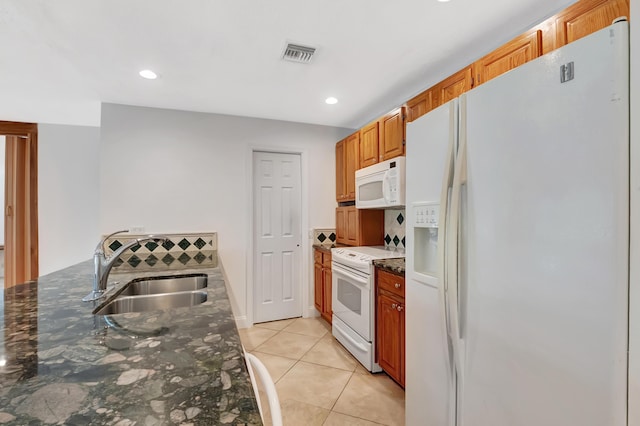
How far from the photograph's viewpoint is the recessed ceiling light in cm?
224

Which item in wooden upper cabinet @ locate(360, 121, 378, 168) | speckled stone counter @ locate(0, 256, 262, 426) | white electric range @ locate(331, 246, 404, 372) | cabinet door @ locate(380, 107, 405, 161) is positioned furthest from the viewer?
wooden upper cabinet @ locate(360, 121, 378, 168)

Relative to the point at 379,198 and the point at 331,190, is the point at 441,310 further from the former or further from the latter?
the point at 331,190

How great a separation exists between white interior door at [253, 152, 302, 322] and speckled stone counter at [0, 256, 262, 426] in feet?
7.29

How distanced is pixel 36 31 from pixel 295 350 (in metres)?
3.04

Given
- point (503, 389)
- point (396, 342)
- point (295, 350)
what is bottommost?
point (295, 350)

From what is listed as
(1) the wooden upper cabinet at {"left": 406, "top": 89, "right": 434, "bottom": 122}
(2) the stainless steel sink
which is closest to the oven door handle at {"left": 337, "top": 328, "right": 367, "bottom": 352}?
(2) the stainless steel sink

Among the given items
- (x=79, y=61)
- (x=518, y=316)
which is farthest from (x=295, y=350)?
(x=79, y=61)

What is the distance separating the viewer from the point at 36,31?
68.4 inches

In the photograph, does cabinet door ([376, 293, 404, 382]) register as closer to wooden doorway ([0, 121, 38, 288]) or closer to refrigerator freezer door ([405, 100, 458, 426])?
refrigerator freezer door ([405, 100, 458, 426])

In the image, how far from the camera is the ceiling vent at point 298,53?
6.30 ft

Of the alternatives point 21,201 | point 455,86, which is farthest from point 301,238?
point 21,201

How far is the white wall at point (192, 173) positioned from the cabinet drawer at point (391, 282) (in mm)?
1535

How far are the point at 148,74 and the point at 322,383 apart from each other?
281 cm

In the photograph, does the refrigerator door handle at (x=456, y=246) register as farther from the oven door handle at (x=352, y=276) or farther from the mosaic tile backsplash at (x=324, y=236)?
the mosaic tile backsplash at (x=324, y=236)
